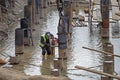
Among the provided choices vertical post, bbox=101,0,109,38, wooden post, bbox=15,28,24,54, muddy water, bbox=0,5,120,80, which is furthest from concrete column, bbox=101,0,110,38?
wooden post, bbox=15,28,24,54

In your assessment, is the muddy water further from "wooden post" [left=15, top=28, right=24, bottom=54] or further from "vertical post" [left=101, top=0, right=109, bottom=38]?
"vertical post" [left=101, top=0, right=109, bottom=38]

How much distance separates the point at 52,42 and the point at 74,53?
4.57 ft

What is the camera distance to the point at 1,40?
29578 mm

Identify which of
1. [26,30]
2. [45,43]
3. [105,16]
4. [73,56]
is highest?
[105,16]

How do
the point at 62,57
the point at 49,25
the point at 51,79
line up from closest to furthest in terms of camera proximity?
the point at 51,79, the point at 62,57, the point at 49,25

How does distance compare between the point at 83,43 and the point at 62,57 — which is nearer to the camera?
the point at 62,57

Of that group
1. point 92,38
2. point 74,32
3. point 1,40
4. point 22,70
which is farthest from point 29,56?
point 74,32

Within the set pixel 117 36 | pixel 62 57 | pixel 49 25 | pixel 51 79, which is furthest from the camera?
pixel 49 25

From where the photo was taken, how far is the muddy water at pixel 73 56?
21219 millimetres

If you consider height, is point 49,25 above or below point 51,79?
above

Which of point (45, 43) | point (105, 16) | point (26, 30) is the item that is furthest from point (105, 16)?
point (45, 43)

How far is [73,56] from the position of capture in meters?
25.0

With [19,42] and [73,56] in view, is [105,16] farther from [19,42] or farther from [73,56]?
[19,42]

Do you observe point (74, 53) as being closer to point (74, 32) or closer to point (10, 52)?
point (10, 52)
